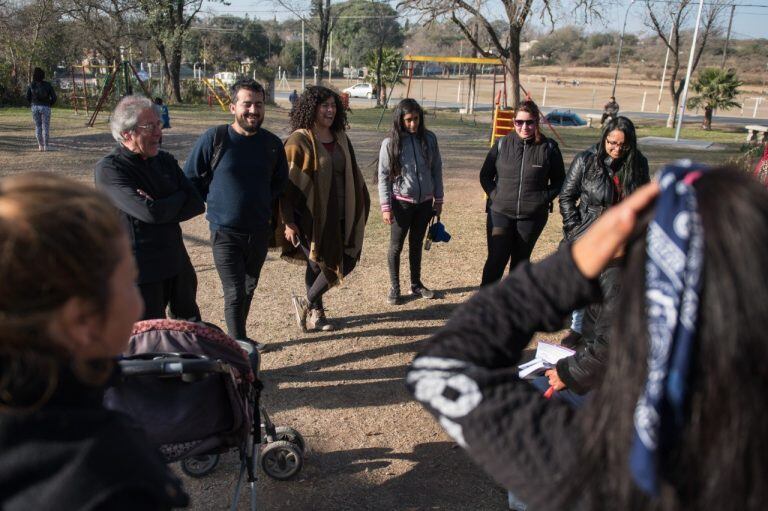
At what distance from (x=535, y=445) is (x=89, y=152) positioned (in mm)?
14325

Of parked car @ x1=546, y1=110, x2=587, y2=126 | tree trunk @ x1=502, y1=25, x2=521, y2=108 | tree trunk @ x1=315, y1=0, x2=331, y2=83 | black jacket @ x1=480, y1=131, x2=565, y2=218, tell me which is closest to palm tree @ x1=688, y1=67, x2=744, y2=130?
parked car @ x1=546, y1=110, x2=587, y2=126

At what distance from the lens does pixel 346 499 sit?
9.79ft

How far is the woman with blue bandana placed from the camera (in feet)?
2.62

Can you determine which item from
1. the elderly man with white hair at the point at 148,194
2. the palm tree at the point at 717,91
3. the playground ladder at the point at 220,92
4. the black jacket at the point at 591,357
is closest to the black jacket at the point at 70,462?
the black jacket at the point at 591,357

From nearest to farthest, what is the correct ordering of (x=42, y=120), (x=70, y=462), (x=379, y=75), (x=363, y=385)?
(x=70, y=462) → (x=363, y=385) → (x=42, y=120) → (x=379, y=75)

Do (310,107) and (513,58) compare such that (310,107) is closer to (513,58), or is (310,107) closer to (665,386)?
(665,386)

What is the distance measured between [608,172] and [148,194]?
3.17m

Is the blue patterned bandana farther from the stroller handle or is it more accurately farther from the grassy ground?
the grassy ground

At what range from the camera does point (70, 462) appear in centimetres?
96

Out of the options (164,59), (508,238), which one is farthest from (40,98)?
(164,59)

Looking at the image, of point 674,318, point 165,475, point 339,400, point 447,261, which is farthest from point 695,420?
point 447,261

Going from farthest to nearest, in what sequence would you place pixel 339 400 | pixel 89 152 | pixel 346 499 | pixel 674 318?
pixel 89 152
pixel 339 400
pixel 346 499
pixel 674 318

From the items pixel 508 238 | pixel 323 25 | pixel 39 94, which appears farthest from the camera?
pixel 323 25

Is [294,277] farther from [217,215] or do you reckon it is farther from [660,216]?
[660,216]
